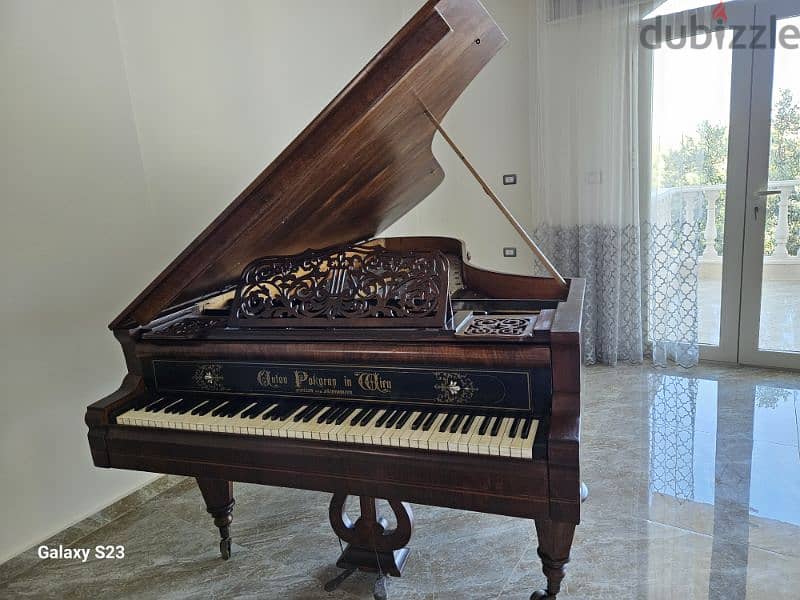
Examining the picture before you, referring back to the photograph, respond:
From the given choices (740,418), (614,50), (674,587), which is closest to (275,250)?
(674,587)

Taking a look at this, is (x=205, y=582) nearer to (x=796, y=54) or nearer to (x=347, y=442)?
(x=347, y=442)

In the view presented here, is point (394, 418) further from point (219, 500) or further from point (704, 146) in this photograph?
point (704, 146)

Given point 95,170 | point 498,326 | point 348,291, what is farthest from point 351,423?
point 95,170

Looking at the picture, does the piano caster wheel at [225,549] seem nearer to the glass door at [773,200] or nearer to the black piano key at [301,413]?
the black piano key at [301,413]

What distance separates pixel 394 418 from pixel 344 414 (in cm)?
14

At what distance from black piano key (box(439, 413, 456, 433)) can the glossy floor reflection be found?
786 millimetres

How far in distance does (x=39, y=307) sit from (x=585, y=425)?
105 inches

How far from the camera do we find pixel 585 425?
291cm

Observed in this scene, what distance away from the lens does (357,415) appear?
141 centimetres

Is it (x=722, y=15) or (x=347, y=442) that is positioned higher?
(x=722, y=15)

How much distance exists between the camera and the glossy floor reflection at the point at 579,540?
69.7 inches

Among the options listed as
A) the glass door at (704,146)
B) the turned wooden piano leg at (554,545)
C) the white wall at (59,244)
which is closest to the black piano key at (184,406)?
the white wall at (59,244)

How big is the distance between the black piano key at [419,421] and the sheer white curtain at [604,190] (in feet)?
8.79

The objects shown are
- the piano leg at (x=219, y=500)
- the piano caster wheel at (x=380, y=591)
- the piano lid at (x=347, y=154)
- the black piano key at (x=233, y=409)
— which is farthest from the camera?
the piano leg at (x=219, y=500)
